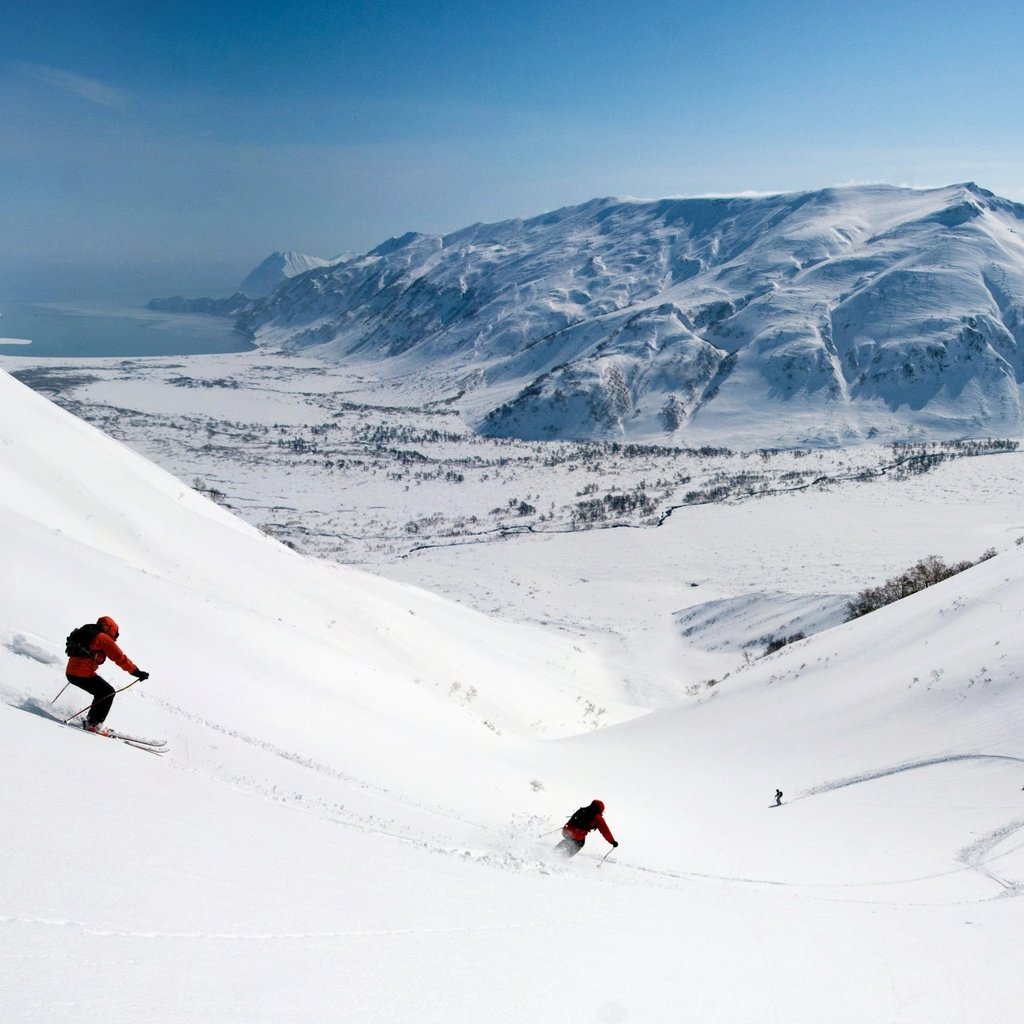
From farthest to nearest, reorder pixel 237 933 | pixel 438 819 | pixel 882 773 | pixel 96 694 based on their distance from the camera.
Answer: pixel 882 773
pixel 438 819
pixel 96 694
pixel 237 933

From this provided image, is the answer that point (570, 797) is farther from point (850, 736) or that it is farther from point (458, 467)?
point (458, 467)

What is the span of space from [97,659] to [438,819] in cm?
503

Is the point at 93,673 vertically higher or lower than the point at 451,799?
higher

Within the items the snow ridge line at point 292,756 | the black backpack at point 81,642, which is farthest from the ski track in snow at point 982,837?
the black backpack at point 81,642

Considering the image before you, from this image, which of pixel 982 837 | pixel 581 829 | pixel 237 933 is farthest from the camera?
pixel 982 837

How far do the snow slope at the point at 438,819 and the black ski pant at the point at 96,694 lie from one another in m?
0.57

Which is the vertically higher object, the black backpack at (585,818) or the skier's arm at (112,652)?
the skier's arm at (112,652)

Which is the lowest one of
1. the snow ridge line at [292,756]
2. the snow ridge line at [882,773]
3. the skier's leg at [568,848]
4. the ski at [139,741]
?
the snow ridge line at [882,773]

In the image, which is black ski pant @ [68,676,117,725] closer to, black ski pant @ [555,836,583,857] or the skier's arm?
the skier's arm

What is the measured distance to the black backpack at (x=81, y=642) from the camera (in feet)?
29.7

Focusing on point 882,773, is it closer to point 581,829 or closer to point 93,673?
point 581,829

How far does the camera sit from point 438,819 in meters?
10.7

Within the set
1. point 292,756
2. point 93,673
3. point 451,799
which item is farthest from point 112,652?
point 451,799

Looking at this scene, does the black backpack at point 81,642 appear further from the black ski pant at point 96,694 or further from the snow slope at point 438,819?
the snow slope at point 438,819
